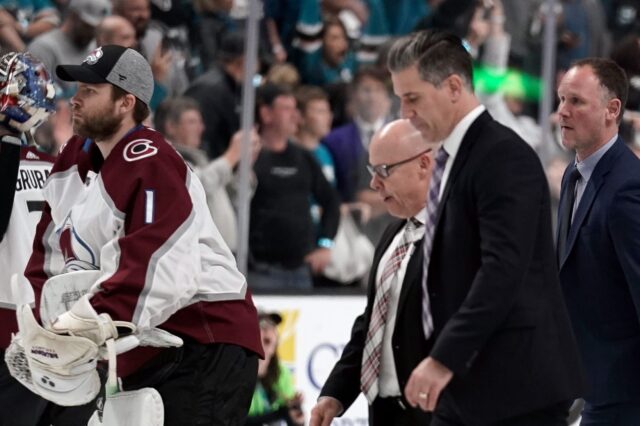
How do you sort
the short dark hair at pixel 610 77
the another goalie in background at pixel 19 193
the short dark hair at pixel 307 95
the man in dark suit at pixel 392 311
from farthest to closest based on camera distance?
1. the short dark hair at pixel 307 95
2. the another goalie in background at pixel 19 193
3. the short dark hair at pixel 610 77
4. the man in dark suit at pixel 392 311

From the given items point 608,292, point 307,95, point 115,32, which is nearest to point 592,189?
point 608,292

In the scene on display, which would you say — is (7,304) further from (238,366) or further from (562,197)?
(562,197)

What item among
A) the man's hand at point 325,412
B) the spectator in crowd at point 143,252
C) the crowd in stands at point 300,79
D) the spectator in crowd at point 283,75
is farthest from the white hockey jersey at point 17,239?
the spectator in crowd at point 283,75

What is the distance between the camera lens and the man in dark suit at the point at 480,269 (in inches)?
134

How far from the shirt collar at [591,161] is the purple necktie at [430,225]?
1147 millimetres

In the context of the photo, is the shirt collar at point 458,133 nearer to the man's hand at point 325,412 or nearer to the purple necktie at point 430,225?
the purple necktie at point 430,225

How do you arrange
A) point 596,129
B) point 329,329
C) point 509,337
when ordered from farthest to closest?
point 329,329
point 596,129
point 509,337

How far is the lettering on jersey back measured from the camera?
497 cm

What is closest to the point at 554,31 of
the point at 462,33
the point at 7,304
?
the point at 462,33

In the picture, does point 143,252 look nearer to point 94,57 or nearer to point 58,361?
point 58,361

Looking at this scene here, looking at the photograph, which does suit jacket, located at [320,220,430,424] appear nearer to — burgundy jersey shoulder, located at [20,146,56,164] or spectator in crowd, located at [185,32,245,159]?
burgundy jersey shoulder, located at [20,146,56,164]

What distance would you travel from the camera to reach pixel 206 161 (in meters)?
8.32

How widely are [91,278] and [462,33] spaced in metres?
5.53

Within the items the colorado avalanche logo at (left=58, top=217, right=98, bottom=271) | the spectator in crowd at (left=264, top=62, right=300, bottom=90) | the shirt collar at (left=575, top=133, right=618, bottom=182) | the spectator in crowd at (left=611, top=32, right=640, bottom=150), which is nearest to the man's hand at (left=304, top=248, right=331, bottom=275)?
the spectator in crowd at (left=264, top=62, right=300, bottom=90)
